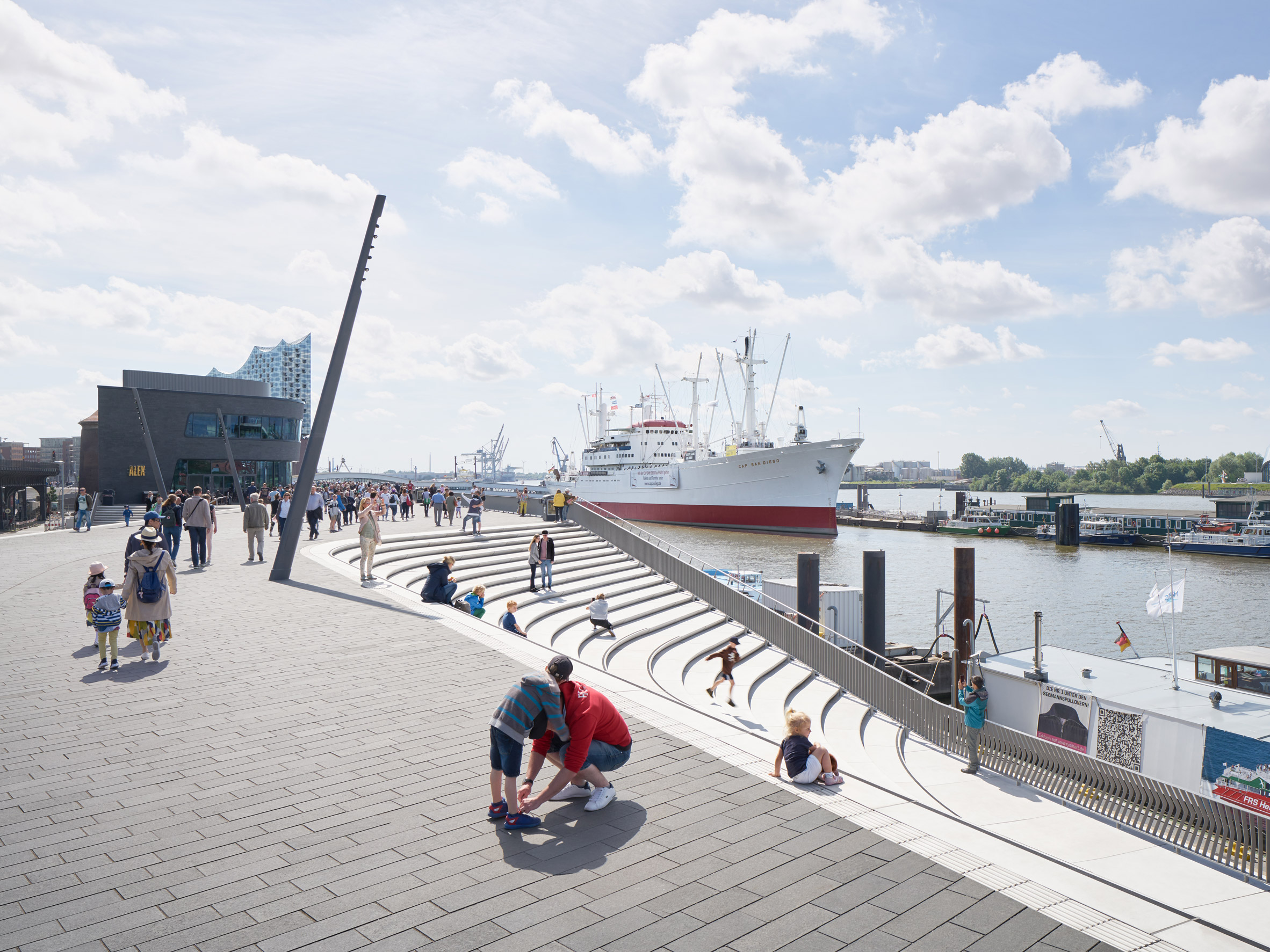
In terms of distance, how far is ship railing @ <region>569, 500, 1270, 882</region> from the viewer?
25.2 ft

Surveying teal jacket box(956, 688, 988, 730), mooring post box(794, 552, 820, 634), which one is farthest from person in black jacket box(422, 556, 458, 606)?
mooring post box(794, 552, 820, 634)

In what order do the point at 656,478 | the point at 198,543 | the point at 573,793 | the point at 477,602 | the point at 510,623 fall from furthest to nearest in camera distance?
the point at 656,478, the point at 198,543, the point at 477,602, the point at 510,623, the point at 573,793

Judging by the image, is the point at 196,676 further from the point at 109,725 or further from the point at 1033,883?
the point at 1033,883

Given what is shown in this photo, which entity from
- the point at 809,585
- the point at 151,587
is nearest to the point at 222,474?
the point at 809,585

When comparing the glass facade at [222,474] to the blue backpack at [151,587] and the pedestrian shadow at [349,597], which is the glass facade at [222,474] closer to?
the pedestrian shadow at [349,597]

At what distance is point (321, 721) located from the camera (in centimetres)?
657

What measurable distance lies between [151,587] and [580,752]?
609 centimetres

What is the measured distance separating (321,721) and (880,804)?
15.4ft

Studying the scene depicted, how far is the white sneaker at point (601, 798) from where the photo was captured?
16.3 feet

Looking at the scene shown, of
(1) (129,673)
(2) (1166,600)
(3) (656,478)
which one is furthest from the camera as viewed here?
(3) (656,478)

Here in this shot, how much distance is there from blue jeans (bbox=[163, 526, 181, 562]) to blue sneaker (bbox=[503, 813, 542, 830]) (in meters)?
13.3

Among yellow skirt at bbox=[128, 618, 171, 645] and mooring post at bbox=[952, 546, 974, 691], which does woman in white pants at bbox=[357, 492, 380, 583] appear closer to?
yellow skirt at bbox=[128, 618, 171, 645]

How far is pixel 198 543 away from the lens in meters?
15.4

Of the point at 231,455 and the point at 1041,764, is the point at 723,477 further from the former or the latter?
the point at 1041,764
